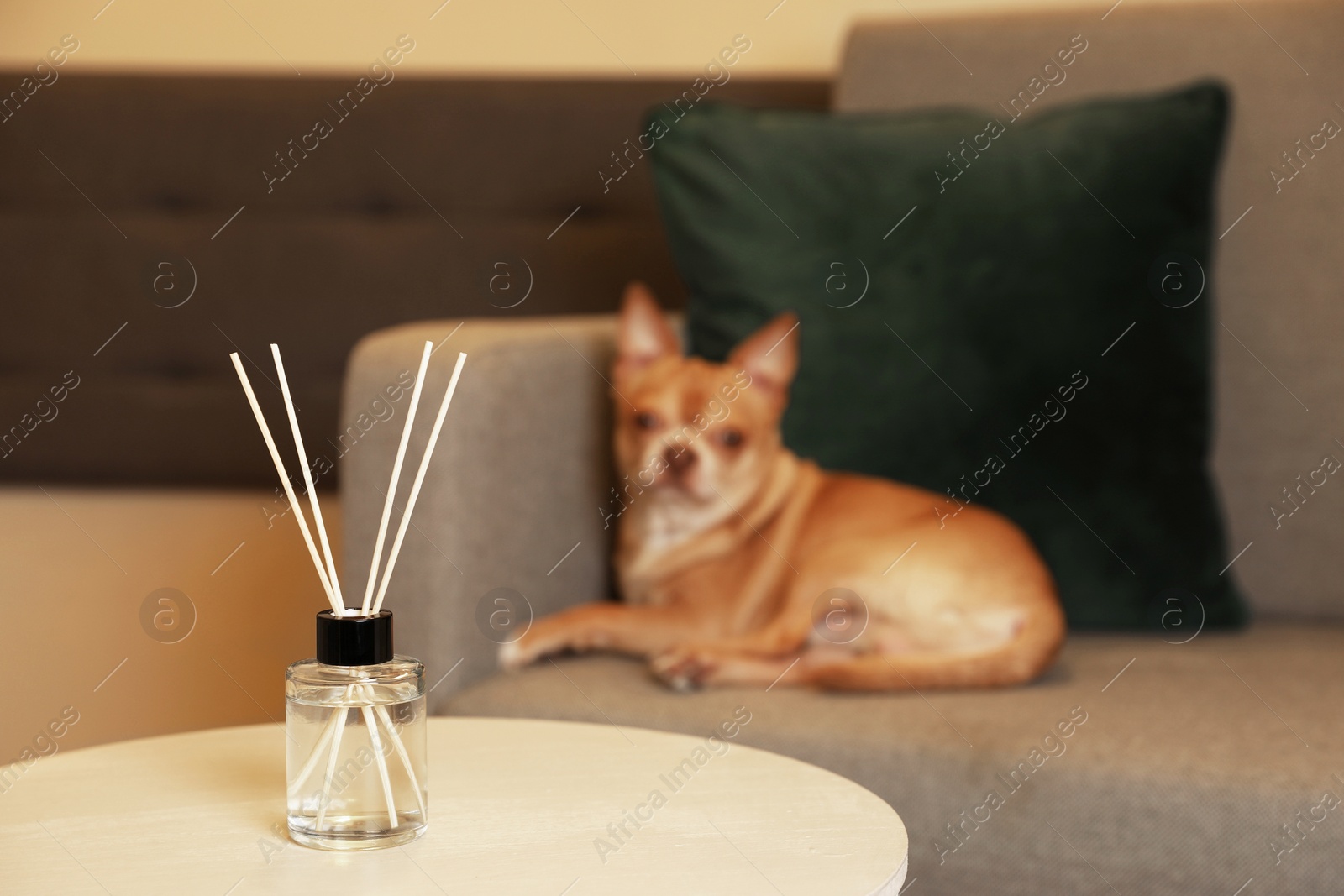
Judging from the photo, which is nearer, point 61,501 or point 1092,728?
point 1092,728

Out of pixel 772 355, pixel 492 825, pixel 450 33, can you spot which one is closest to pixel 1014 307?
pixel 772 355

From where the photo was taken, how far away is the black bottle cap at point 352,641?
2.01 ft

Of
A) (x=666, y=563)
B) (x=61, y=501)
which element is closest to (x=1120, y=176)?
(x=666, y=563)

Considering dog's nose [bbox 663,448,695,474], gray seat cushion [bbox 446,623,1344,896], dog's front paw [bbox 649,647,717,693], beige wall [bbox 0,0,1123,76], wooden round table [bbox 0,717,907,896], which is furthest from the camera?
beige wall [bbox 0,0,1123,76]

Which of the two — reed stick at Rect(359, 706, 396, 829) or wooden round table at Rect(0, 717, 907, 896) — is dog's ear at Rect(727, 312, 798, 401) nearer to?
wooden round table at Rect(0, 717, 907, 896)

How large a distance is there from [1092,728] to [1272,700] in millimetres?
184

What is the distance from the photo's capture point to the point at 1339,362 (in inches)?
54.7

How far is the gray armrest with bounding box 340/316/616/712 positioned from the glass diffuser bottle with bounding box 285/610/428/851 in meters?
0.50

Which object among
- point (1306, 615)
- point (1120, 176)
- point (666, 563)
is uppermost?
point (1120, 176)

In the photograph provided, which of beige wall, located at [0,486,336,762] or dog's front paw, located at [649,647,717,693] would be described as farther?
beige wall, located at [0,486,336,762]

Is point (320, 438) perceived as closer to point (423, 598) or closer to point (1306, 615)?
point (423, 598)

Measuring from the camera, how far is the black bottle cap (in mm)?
614

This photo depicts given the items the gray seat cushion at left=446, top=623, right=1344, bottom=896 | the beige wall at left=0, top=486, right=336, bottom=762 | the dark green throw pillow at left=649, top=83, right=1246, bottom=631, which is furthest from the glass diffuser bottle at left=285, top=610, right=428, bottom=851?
the beige wall at left=0, top=486, right=336, bottom=762

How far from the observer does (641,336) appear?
132 centimetres
